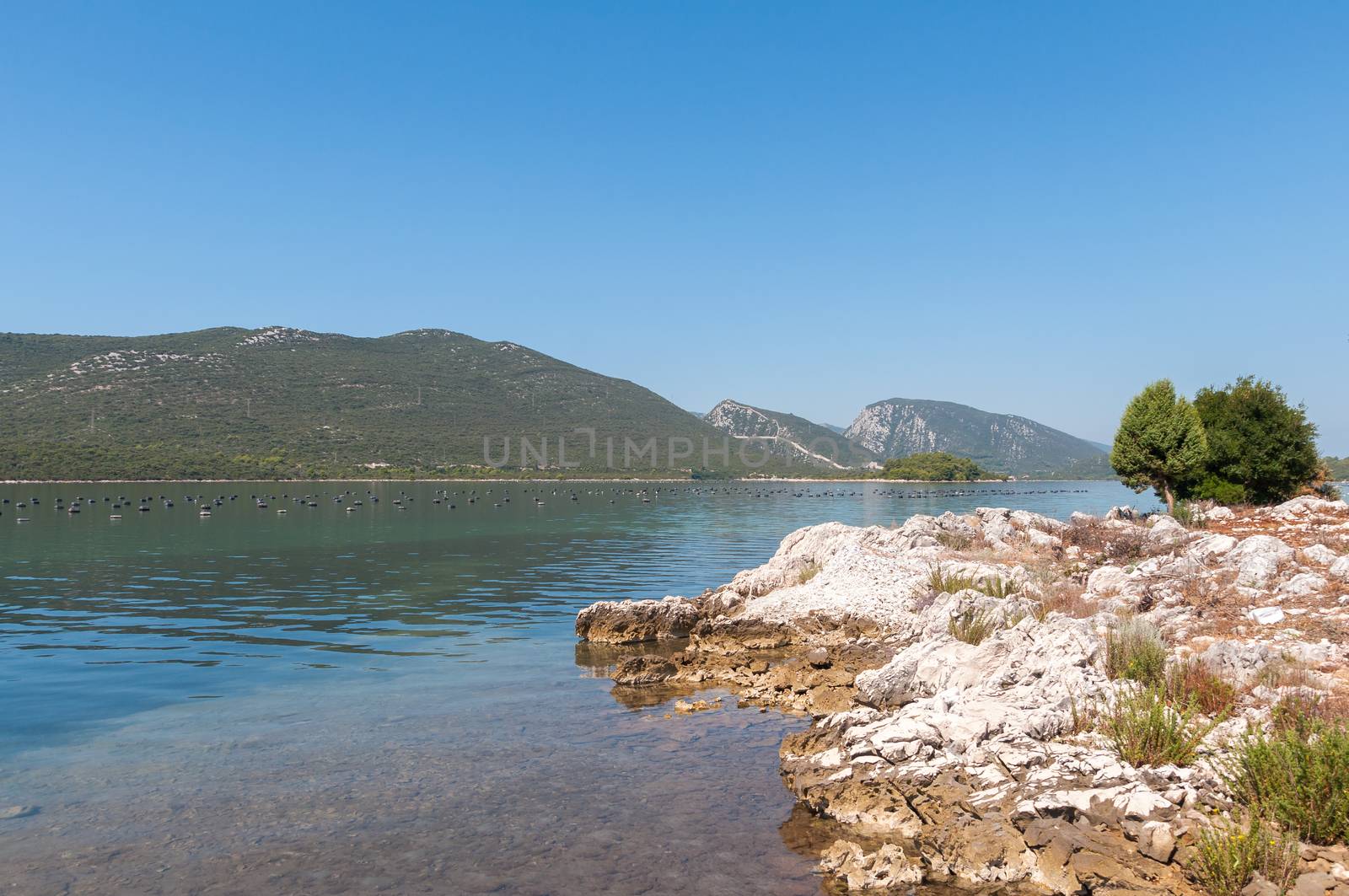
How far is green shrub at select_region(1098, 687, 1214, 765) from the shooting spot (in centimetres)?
1033

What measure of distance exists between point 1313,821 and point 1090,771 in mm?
2271

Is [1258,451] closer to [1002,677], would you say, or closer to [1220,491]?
[1220,491]

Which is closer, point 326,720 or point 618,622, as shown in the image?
point 326,720

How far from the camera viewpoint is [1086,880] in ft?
29.5

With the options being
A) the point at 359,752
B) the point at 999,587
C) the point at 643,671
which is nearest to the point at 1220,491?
the point at 999,587

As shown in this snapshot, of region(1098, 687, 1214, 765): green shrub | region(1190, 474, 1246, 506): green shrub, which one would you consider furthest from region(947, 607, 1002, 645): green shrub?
region(1190, 474, 1246, 506): green shrub

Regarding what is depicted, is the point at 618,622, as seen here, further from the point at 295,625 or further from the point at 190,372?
the point at 190,372

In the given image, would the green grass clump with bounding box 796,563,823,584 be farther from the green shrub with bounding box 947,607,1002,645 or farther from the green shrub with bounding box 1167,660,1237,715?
the green shrub with bounding box 1167,660,1237,715

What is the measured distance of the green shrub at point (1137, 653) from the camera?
42.5ft

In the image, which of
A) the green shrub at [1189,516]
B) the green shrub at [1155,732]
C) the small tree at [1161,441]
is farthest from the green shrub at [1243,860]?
the small tree at [1161,441]

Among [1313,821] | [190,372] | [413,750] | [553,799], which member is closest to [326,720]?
[413,750]

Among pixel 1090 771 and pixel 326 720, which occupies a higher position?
pixel 1090 771

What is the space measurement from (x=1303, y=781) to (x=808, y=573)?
19.6m

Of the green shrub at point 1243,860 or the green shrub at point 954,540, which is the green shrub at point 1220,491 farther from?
the green shrub at point 1243,860
